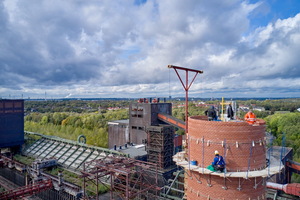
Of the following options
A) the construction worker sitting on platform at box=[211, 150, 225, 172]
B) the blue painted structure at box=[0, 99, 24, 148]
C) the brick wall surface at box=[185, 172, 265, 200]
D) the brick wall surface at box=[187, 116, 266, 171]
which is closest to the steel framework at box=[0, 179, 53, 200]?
the brick wall surface at box=[185, 172, 265, 200]

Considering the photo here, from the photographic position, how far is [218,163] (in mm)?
11086

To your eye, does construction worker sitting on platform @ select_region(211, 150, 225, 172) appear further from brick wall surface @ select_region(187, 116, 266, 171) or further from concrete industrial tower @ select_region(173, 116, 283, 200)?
brick wall surface @ select_region(187, 116, 266, 171)

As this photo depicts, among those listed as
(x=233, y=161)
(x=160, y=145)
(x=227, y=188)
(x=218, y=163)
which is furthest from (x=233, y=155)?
(x=160, y=145)

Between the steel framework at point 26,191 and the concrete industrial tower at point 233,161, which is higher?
the concrete industrial tower at point 233,161

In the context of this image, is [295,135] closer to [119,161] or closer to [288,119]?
[288,119]

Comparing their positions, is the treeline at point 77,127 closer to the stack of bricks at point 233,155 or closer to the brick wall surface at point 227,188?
the brick wall surface at point 227,188

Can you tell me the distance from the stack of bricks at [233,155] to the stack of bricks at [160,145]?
17793 millimetres

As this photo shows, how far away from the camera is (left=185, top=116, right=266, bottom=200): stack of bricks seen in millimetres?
11461

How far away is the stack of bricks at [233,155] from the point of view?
11.5 meters

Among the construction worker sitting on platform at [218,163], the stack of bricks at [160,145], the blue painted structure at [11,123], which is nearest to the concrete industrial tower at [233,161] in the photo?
the construction worker sitting on platform at [218,163]

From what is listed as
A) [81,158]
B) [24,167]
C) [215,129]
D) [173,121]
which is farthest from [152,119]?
[215,129]

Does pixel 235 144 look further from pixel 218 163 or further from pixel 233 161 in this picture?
pixel 218 163

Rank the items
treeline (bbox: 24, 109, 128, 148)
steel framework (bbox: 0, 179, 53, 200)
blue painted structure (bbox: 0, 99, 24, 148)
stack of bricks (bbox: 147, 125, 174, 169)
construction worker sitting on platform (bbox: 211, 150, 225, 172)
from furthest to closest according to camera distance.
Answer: treeline (bbox: 24, 109, 128, 148) < blue painted structure (bbox: 0, 99, 24, 148) < stack of bricks (bbox: 147, 125, 174, 169) < steel framework (bbox: 0, 179, 53, 200) < construction worker sitting on platform (bbox: 211, 150, 225, 172)

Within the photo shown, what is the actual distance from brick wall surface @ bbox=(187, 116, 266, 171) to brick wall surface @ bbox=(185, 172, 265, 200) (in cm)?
67
